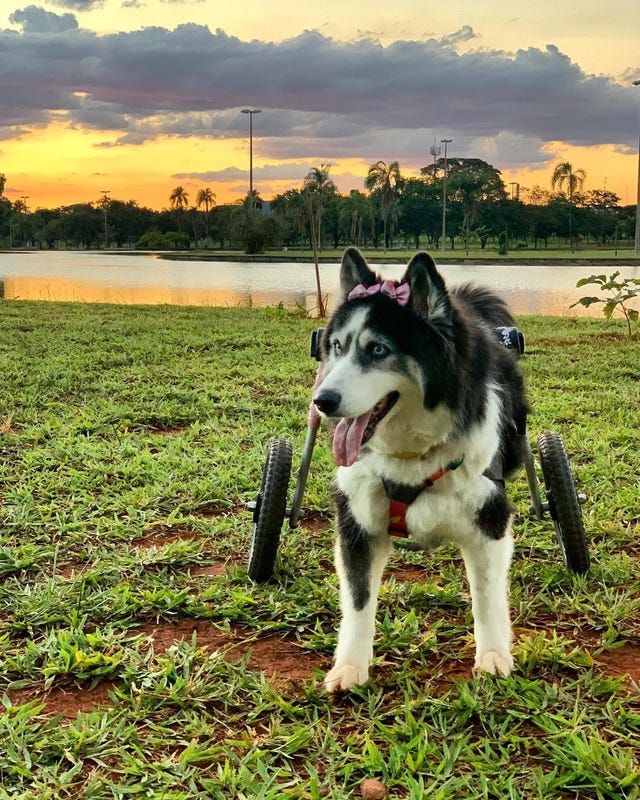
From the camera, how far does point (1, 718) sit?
7.95 feet

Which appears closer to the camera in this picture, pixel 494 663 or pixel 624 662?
pixel 494 663

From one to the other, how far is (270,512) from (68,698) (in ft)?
3.55

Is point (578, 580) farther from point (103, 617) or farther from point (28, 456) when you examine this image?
point (28, 456)

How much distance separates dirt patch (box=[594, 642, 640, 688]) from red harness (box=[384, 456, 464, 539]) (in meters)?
0.95

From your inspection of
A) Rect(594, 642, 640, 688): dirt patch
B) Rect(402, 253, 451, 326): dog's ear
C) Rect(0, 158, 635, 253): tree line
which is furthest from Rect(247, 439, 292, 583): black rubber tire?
Rect(0, 158, 635, 253): tree line

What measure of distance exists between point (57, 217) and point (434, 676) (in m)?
102

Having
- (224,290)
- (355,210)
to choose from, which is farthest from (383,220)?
A: (224,290)

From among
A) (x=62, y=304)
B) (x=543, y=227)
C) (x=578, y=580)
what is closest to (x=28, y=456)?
(x=578, y=580)

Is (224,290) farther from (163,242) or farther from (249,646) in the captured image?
(163,242)

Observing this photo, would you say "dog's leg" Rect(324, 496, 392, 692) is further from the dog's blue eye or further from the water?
the water

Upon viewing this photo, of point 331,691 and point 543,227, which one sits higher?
point 543,227

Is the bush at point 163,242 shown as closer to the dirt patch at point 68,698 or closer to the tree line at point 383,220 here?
the tree line at point 383,220

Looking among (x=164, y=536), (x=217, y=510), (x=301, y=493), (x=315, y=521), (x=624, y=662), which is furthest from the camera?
(x=217, y=510)

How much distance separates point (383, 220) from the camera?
71625 millimetres
